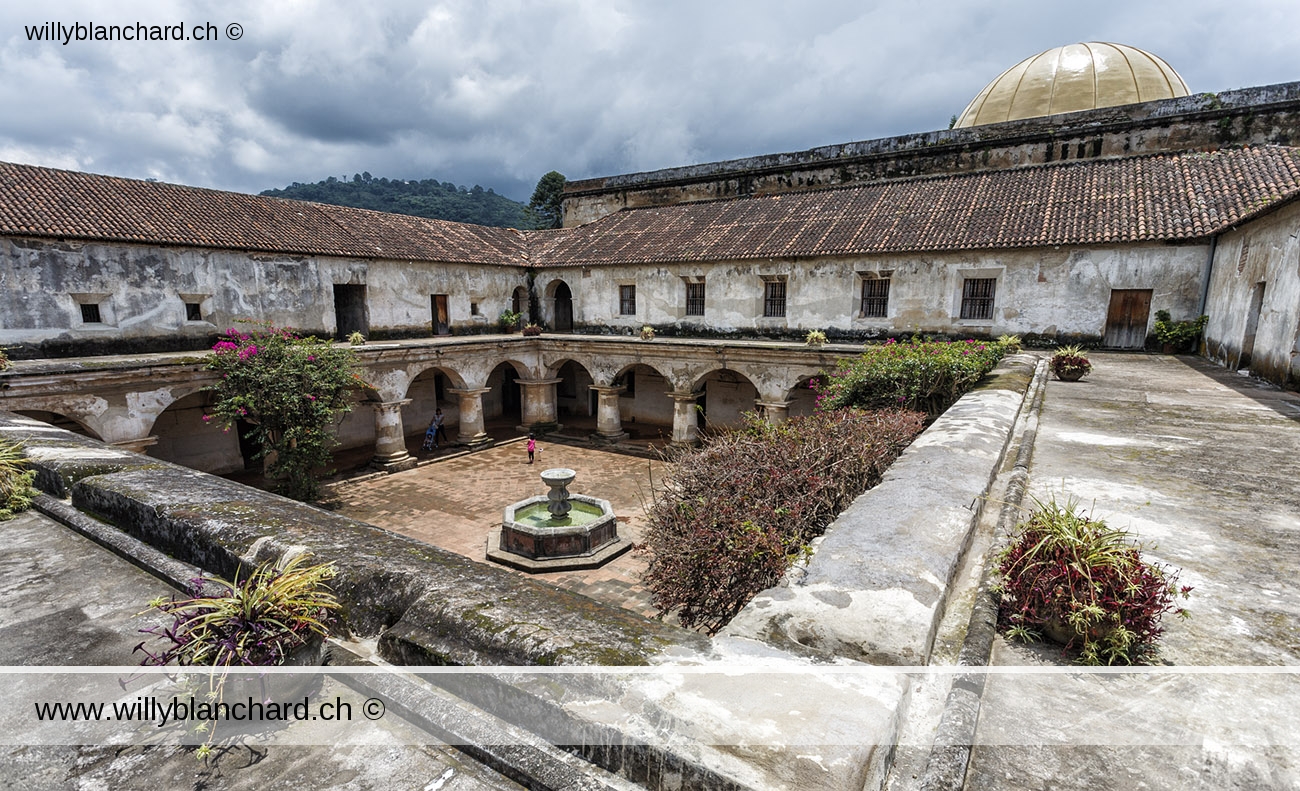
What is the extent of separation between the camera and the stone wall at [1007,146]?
631 inches

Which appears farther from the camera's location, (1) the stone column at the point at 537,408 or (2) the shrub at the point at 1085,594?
Result: (1) the stone column at the point at 537,408

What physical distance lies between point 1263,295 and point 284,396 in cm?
1843

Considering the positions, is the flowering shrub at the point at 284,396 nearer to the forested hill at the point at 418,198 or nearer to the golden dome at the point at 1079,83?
the golden dome at the point at 1079,83

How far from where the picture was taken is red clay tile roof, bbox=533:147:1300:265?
1377 cm

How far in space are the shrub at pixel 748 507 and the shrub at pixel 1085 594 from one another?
1048 mm

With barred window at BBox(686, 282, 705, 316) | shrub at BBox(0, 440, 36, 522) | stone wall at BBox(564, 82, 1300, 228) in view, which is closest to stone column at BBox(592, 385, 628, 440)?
barred window at BBox(686, 282, 705, 316)

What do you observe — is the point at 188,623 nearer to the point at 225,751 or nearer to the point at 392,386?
the point at 225,751

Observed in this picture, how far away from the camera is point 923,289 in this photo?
53.2 ft

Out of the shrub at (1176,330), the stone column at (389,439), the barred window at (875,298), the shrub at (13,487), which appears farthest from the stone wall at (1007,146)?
the shrub at (13,487)

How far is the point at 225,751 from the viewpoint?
173 cm

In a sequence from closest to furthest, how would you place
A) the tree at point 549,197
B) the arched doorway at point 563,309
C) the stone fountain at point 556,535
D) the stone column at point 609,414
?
the stone fountain at point 556,535
the stone column at point 609,414
the arched doorway at point 563,309
the tree at point 549,197

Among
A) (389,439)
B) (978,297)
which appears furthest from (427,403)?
(978,297)

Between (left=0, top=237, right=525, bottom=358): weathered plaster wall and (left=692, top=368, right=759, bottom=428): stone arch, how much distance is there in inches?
396

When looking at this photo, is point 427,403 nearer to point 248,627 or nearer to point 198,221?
point 198,221
